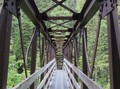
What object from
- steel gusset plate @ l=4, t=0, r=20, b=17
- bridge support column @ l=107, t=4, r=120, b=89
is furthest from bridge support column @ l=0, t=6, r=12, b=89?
bridge support column @ l=107, t=4, r=120, b=89

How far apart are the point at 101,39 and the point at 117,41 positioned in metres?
18.2

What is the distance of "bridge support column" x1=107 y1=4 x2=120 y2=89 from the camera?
2316 millimetres

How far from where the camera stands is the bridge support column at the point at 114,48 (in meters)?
2.32

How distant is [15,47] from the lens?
69.5ft

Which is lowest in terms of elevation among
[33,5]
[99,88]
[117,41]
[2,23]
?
[99,88]

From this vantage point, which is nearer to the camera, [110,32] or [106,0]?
[110,32]

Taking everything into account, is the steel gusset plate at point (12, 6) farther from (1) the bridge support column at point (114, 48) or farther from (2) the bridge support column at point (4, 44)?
(1) the bridge support column at point (114, 48)

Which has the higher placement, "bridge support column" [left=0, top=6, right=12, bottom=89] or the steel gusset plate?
the steel gusset plate

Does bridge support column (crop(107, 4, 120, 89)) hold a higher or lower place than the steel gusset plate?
lower

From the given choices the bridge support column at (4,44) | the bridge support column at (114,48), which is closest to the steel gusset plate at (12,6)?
the bridge support column at (4,44)

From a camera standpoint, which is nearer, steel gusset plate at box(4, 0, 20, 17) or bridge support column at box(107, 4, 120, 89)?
bridge support column at box(107, 4, 120, 89)

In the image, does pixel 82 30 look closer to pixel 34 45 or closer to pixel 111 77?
pixel 34 45

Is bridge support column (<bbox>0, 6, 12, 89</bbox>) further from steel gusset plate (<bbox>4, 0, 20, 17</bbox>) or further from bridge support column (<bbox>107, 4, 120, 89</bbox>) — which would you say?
bridge support column (<bbox>107, 4, 120, 89</bbox>)

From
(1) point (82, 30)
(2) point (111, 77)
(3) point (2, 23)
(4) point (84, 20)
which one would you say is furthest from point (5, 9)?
(1) point (82, 30)
